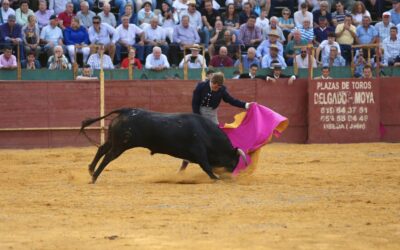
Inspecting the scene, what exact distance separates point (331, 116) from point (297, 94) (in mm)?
791

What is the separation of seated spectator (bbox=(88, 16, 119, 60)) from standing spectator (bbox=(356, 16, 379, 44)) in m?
5.34

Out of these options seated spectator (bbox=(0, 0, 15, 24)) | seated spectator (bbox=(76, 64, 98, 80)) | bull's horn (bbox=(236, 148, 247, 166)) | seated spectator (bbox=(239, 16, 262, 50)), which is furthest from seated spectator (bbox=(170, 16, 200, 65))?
bull's horn (bbox=(236, 148, 247, 166))

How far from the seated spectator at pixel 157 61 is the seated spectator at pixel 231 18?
6.59ft

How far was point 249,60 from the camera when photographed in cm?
2044

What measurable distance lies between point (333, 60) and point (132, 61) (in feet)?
13.8

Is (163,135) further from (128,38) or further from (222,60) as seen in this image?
(128,38)

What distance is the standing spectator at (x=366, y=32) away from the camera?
21.6 meters

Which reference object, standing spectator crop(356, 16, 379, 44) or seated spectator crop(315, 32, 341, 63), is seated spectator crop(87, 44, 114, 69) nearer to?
seated spectator crop(315, 32, 341, 63)

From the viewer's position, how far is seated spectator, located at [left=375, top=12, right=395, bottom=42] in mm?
21578

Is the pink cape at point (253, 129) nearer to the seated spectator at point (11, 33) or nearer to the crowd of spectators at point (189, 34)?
the crowd of spectators at point (189, 34)

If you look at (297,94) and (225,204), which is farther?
(297,94)

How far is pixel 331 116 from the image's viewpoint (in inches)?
770

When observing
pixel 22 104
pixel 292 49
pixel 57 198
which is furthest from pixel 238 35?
pixel 57 198

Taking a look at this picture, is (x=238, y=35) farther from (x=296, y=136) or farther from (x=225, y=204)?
(x=225, y=204)
